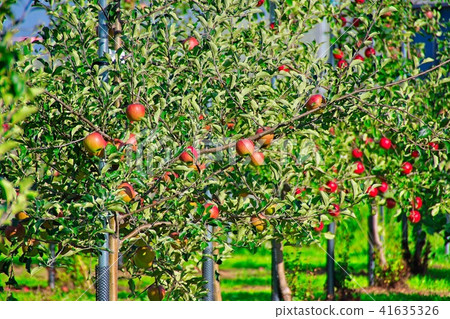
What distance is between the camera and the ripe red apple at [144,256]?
3.13 meters

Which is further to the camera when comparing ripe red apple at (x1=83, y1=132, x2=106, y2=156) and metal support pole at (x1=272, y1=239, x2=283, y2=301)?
metal support pole at (x1=272, y1=239, x2=283, y2=301)

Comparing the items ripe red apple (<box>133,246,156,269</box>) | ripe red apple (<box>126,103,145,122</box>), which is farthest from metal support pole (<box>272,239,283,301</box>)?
ripe red apple (<box>126,103,145,122</box>)

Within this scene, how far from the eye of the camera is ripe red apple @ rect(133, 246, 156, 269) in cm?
313

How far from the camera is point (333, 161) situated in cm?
518

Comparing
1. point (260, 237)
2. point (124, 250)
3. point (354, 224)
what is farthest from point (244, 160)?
point (354, 224)

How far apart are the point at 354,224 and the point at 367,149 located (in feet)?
17.1

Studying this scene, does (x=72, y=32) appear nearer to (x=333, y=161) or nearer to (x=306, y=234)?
(x=306, y=234)

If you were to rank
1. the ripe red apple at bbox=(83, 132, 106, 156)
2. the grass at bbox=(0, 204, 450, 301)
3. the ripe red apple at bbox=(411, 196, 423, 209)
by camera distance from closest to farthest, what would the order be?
the ripe red apple at bbox=(83, 132, 106, 156) < the ripe red apple at bbox=(411, 196, 423, 209) < the grass at bbox=(0, 204, 450, 301)

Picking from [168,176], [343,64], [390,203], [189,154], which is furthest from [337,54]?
[189,154]

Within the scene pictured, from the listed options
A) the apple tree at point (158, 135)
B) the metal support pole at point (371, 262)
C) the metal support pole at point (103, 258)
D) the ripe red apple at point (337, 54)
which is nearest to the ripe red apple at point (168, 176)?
the apple tree at point (158, 135)

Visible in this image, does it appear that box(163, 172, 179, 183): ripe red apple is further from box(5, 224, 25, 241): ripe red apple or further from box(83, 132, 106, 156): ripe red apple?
box(5, 224, 25, 241): ripe red apple

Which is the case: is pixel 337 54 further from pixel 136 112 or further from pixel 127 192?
pixel 127 192

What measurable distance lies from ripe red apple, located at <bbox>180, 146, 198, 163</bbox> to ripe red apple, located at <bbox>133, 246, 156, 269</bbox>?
55 cm

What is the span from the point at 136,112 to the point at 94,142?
9.6 inches
